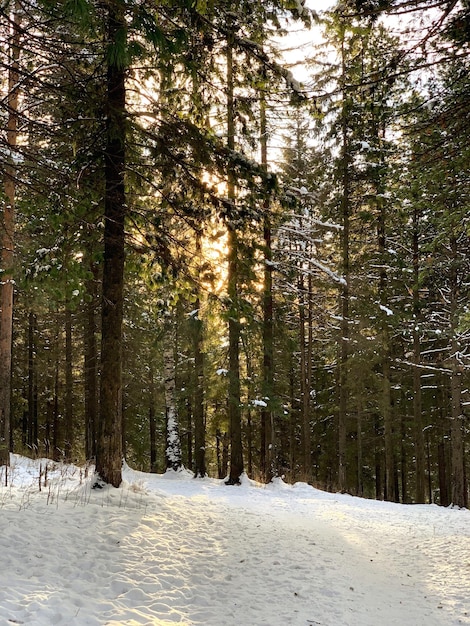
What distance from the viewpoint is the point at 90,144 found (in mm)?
7727

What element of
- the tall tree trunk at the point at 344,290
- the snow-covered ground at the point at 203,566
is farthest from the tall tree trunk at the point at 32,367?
the snow-covered ground at the point at 203,566

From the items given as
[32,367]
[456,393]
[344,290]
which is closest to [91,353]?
[32,367]

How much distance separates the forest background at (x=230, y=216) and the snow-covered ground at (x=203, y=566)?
150 centimetres

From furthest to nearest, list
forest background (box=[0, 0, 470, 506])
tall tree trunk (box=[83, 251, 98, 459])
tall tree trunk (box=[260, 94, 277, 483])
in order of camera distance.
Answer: tall tree trunk (box=[83, 251, 98, 459]) < tall tree trunk (box=[260, 94, 277, 483]) < forest background (box=[0, 0, 470, 506])

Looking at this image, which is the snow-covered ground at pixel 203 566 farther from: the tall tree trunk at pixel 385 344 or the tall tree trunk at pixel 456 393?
the tall tree trunk at pixel 385 344

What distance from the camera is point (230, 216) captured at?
748 cm

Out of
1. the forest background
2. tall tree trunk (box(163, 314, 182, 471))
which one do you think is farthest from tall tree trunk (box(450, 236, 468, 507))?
tall tree trunk (box(163, 314, 182, 471))

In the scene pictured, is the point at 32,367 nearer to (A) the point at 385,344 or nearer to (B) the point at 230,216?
(A) the point at 385,344

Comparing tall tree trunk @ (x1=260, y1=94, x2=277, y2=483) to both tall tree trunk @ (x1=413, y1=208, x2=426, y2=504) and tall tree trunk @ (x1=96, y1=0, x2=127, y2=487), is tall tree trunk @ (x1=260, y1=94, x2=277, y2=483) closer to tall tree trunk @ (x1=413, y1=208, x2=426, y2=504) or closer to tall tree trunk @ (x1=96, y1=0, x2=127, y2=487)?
tall tree trunk @ (x1=413, y1=208, x2=426, y2=504)

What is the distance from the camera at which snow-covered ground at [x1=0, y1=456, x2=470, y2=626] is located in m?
4.10

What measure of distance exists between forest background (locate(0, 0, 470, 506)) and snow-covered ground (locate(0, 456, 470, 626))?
59.1 inches

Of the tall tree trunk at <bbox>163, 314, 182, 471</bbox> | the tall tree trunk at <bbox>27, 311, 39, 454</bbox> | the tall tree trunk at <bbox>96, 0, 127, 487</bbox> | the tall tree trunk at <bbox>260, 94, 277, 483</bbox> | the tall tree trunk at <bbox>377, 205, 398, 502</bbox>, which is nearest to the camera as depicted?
the tall tree trunk at <bbox>96, 0, 127, 487</bbox>

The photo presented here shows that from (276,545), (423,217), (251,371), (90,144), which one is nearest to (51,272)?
(90,144)

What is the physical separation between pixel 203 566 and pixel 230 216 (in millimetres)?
5110
